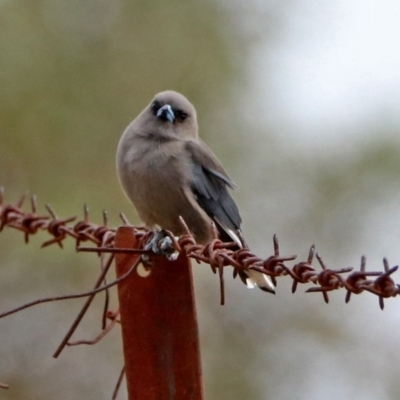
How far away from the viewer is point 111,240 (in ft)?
11.5

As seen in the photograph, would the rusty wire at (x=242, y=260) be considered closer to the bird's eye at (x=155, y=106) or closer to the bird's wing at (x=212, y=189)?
the bird's wing at (x=212, y=189)

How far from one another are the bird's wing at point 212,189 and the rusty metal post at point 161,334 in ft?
5.49

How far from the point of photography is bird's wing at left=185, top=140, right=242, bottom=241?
477cm

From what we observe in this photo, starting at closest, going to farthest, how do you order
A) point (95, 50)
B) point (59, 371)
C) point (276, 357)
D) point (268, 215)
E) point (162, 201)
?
point (162, 201), point (59, 371), point (276, 357), point (268, 215), point (95, 50)

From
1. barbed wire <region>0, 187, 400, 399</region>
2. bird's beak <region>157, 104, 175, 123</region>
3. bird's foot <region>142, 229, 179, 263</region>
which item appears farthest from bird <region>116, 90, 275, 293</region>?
bird's foot <region>142, 229, 179, 263</region>

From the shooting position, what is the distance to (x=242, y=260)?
2838 millimetres

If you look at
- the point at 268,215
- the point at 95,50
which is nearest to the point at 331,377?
the point at 268,215

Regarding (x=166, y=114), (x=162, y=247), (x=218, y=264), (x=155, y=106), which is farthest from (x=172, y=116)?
(x=218, y=264)

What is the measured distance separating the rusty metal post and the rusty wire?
92 mm

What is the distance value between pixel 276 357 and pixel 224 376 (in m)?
0.62

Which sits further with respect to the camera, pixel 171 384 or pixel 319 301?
pixel 319 301

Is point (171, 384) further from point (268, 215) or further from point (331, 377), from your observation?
point (268, 215)

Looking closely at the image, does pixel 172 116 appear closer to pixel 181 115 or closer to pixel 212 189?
pixel 181 115

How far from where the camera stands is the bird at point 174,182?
459 cm
